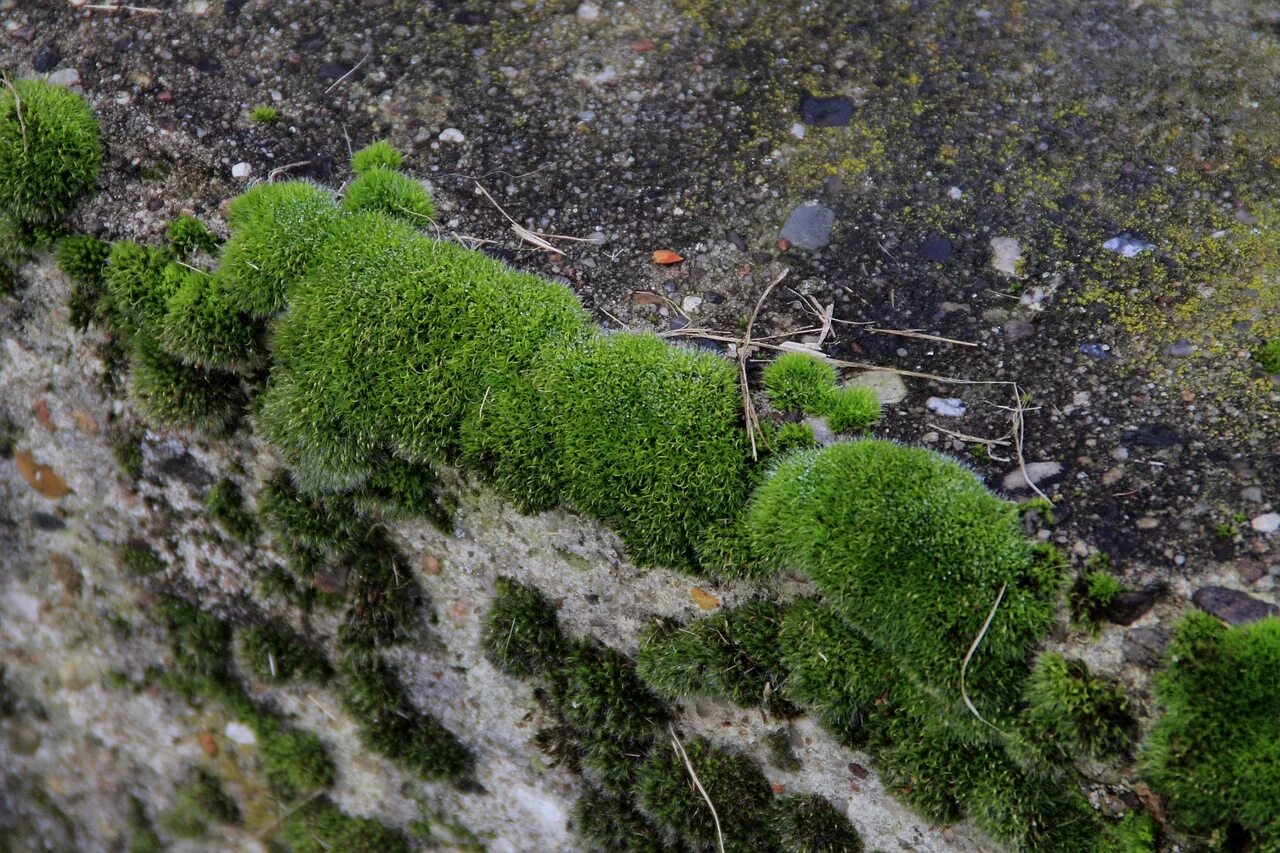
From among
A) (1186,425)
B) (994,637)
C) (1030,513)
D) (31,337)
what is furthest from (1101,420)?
(31,337)

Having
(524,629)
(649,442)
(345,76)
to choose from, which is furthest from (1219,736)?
(345,76)

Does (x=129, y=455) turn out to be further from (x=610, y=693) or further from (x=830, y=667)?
(x=830, y=667)

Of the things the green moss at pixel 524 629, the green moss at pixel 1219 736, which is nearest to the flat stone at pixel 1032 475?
the green moss at pixel 1219 736

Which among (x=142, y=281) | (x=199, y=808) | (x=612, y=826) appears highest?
(x=142, y=281)

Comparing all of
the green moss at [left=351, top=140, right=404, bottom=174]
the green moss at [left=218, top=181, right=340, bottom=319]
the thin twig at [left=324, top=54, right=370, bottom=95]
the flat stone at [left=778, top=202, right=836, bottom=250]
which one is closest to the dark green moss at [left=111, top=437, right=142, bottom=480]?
the green moss at [left=218, top=181, right=340, bottom=319]

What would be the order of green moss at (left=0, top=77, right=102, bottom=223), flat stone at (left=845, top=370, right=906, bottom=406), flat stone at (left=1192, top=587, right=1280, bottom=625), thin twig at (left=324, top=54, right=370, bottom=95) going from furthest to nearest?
thin twig at (left=324, top=54, right=370, bottom=95) → green moss at (left=0, top=77, right=102, bottom=223) → flat stone at (left=845, top=370, right=906, bottom=406) → flat stone at (left=1192, top=587, right=1280, bottom=625)

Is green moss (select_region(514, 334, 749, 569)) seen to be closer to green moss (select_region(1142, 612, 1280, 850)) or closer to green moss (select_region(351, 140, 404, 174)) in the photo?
green moss (select_region(351, 140, 404, 174))
